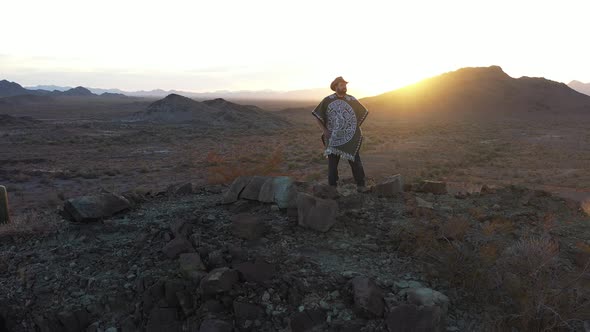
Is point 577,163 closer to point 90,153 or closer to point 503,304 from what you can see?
point 503,304

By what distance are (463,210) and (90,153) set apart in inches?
805

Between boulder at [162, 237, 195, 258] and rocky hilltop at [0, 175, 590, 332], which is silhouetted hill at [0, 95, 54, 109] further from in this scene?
boulder at [162, 237, 195, 258]

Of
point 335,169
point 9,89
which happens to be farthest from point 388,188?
point 9,89

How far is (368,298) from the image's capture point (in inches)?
142

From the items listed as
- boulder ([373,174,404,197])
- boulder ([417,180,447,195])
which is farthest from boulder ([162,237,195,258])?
boulder ([417,180,447,195])

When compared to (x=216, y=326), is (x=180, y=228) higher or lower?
higher

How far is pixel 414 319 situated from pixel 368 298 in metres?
0.38

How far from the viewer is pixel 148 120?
46469 mm

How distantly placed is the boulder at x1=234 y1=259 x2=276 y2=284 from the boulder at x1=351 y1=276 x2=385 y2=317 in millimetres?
735

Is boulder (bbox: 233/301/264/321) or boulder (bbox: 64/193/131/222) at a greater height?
boulder (bbox: 64/193/131/222)

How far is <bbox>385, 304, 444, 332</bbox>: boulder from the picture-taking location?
3367 mm

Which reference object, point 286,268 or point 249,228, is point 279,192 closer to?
point 249,228

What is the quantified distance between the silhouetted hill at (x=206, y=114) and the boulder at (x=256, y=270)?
39797 mm

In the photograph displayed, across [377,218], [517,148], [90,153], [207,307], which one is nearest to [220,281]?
[207,307]
